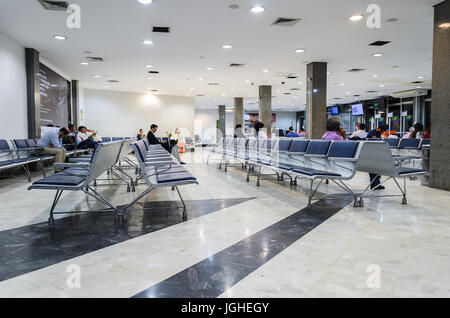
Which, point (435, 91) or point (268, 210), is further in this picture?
point (435, 91)

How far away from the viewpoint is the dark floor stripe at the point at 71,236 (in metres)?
2.37

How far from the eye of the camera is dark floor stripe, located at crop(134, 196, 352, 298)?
1.88 m

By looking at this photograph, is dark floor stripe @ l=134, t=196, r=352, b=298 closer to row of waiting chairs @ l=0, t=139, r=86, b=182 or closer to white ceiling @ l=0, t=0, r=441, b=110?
white ceiling @ l=0, t=0, r=441, b=110

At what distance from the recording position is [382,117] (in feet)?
70.3

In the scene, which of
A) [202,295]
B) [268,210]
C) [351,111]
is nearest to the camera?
[202,295]

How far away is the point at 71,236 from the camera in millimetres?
2949

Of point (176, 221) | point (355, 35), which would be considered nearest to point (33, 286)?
point (176, 221)

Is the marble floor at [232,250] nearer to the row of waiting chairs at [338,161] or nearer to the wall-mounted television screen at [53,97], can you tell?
the row of waiting chairs at [338,161]

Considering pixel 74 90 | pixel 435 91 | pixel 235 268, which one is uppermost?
pixel 74 90

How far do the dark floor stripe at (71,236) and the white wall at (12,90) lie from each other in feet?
17.8

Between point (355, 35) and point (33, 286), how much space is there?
26.0 feet

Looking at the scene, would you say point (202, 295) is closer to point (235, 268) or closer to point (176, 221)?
point (235, 268)

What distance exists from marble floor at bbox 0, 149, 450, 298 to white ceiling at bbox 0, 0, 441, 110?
365 cm

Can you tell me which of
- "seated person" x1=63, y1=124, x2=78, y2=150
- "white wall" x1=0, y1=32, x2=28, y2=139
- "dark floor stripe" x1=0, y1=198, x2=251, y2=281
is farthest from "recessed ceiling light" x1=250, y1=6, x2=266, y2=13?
"seated person" x1=63, y1=124, x2=78, y2=150
